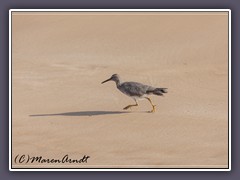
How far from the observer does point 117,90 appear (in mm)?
16641

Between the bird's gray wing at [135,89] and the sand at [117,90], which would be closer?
the sand at [117,90]

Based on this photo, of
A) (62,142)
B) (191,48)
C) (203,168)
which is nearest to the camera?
(203,168)

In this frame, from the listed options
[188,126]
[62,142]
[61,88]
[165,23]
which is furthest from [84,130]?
[165,23]

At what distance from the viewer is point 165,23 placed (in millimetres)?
24500

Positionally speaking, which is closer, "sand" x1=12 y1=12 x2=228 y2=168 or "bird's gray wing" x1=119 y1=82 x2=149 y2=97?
"sand" x1=12 y1=12 x2=228 y2=168

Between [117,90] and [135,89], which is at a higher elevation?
[117,90]

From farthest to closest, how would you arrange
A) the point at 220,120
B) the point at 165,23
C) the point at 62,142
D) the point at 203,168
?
the point at 165,23 < the point at 220,120 < the point at 62,142 < the point at 203,168

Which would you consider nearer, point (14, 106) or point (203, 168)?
point (203, 168)

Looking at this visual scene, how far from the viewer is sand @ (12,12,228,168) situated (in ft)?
42.7

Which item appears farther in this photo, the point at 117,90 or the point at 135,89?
the point at 117,90

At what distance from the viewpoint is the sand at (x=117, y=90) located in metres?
13.0

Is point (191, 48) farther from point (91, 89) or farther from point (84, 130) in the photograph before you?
point (84, 130)

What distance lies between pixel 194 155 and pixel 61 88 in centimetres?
481

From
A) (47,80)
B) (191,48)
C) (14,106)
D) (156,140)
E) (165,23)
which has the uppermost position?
(165,23)
